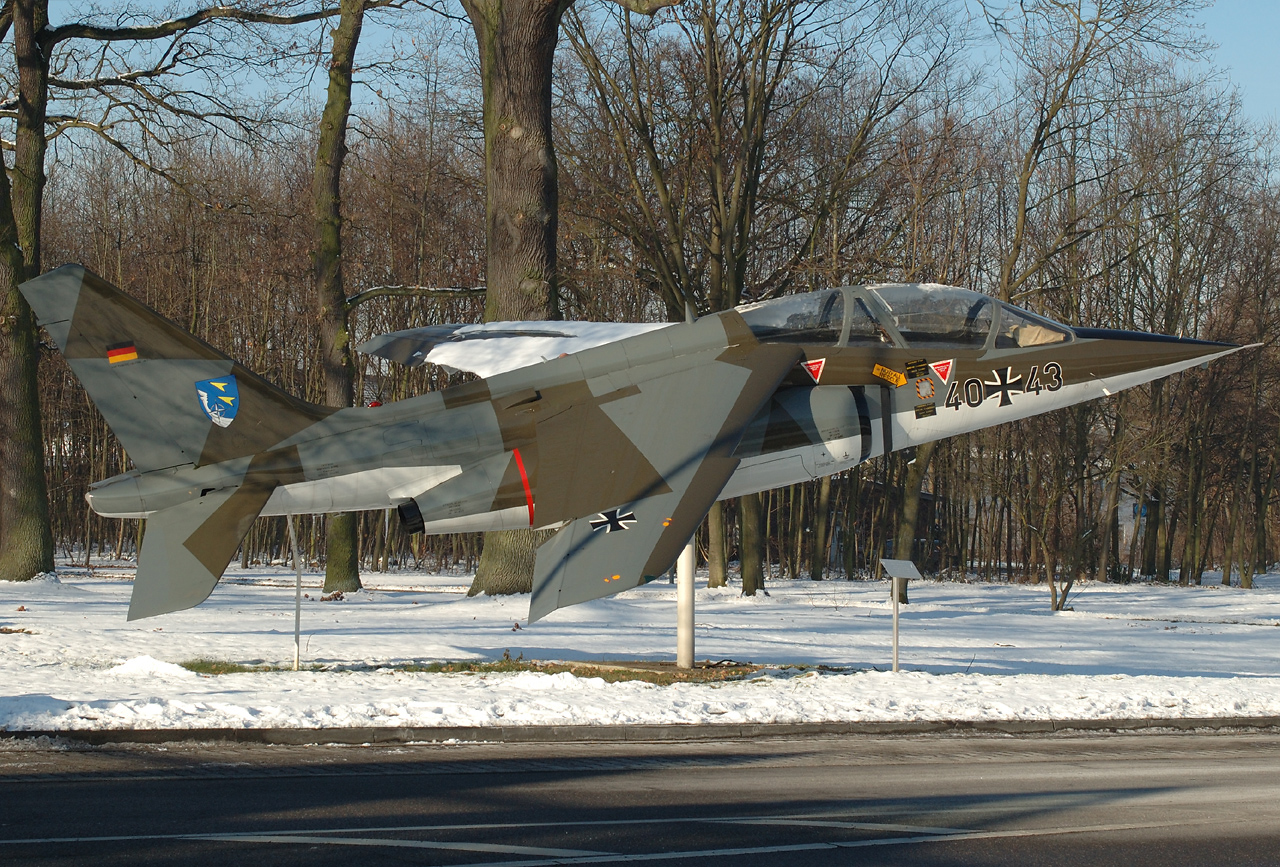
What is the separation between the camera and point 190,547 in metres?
10.5

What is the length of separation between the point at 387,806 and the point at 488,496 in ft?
14.9

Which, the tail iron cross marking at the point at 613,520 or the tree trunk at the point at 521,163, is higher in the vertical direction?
the tree trunk at the point at 521,163

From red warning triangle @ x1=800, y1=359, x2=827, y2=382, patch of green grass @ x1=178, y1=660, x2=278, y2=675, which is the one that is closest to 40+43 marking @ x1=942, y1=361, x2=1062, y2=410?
red warning triangle @ x1=800, y1=359, x2=827, y2=382

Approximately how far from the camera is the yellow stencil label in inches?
476

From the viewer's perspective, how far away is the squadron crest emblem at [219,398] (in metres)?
11.3

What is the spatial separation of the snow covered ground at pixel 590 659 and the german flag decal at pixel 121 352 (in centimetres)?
328

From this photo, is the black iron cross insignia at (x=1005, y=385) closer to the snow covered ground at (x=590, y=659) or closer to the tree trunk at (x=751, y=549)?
the snow covered ground at (x=590, y=659)

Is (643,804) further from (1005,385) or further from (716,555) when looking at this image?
(716,555)

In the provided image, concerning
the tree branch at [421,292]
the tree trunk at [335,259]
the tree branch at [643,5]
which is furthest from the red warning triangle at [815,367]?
the tree trunk at [335,259]

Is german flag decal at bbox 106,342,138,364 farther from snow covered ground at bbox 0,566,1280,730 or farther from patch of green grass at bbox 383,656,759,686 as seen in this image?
patch of green grass at bbox 383,656,759,686

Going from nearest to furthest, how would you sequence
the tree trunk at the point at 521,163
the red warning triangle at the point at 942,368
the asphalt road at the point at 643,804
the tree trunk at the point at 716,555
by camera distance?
the asphalt road at the point at 643,804 < the red warning triangle at the point at 942,368 < the tree trunk at the point at 521,163 < the tree trunk at the point at 716,555

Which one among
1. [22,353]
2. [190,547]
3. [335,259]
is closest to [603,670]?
[190,547]

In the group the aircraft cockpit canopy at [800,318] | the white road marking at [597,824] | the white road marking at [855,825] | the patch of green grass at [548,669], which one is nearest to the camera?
the white road marking at [597,824]

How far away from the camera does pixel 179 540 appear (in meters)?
10.5
